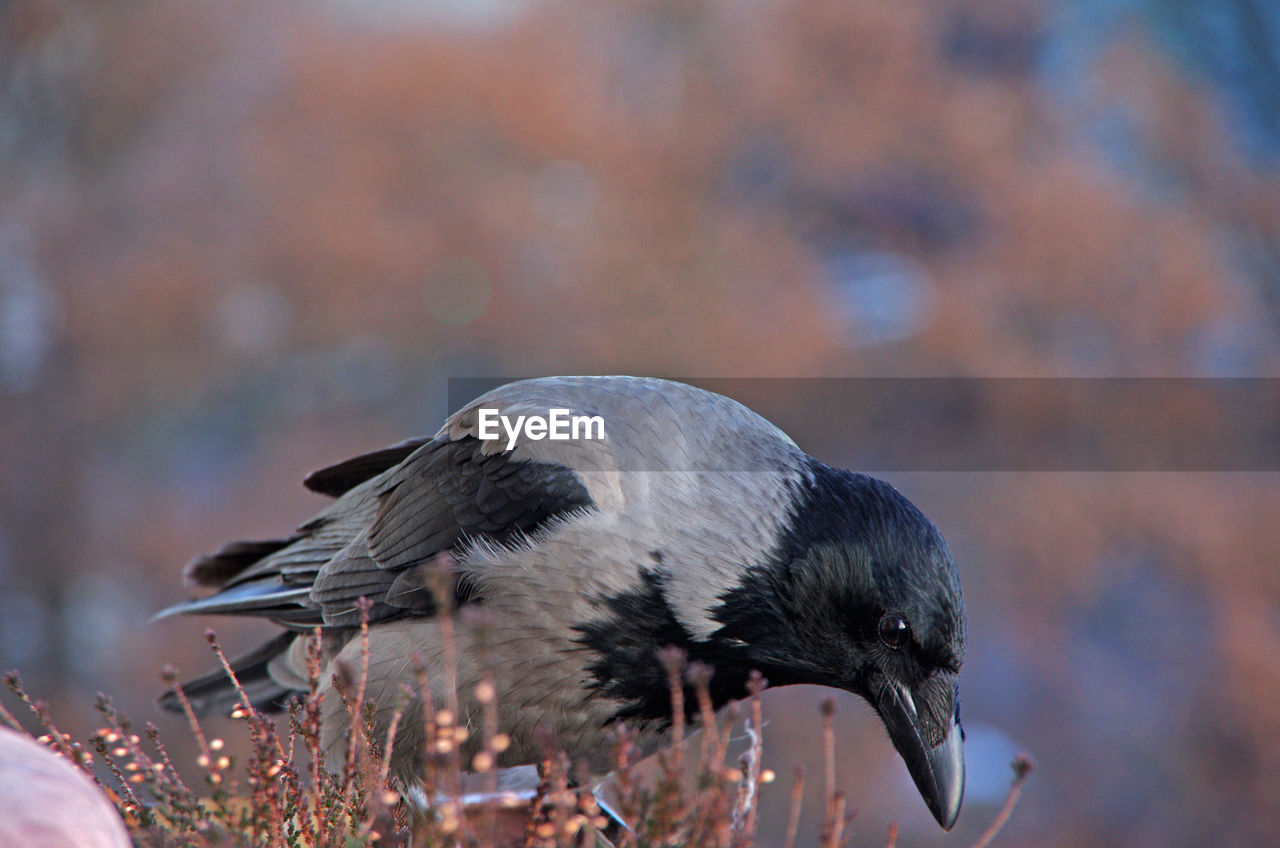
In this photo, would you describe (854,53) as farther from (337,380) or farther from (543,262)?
(337,380)

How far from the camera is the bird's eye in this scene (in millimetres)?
1771

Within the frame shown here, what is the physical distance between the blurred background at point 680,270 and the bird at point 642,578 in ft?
12.0

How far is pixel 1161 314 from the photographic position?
5535mm

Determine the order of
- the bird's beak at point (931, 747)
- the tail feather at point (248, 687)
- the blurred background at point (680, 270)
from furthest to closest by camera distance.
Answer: the blurred background at point (680, 270)
the tail feather at point (248, 687)
the bird's beak at point (931, 747)

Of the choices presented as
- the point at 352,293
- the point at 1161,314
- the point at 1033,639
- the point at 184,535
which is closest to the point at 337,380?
the point at 352,293

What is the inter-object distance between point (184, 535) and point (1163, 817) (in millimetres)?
5586

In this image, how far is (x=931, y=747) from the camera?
1.78 metres

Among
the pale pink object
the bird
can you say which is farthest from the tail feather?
the pale pink object

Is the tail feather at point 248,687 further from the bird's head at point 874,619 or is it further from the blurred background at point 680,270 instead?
the blurred background at point 680,270

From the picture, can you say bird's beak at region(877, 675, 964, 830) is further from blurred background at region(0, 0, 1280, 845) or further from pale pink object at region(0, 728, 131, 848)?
blurred background at region(0, 0, 1280, 845)

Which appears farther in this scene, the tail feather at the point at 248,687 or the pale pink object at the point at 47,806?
the tail feather at the point at 248,687

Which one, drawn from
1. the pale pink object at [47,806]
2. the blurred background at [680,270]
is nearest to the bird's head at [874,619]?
the pale pink object at [47,806]

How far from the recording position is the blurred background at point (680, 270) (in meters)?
5.54

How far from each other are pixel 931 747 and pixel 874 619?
238 mm
